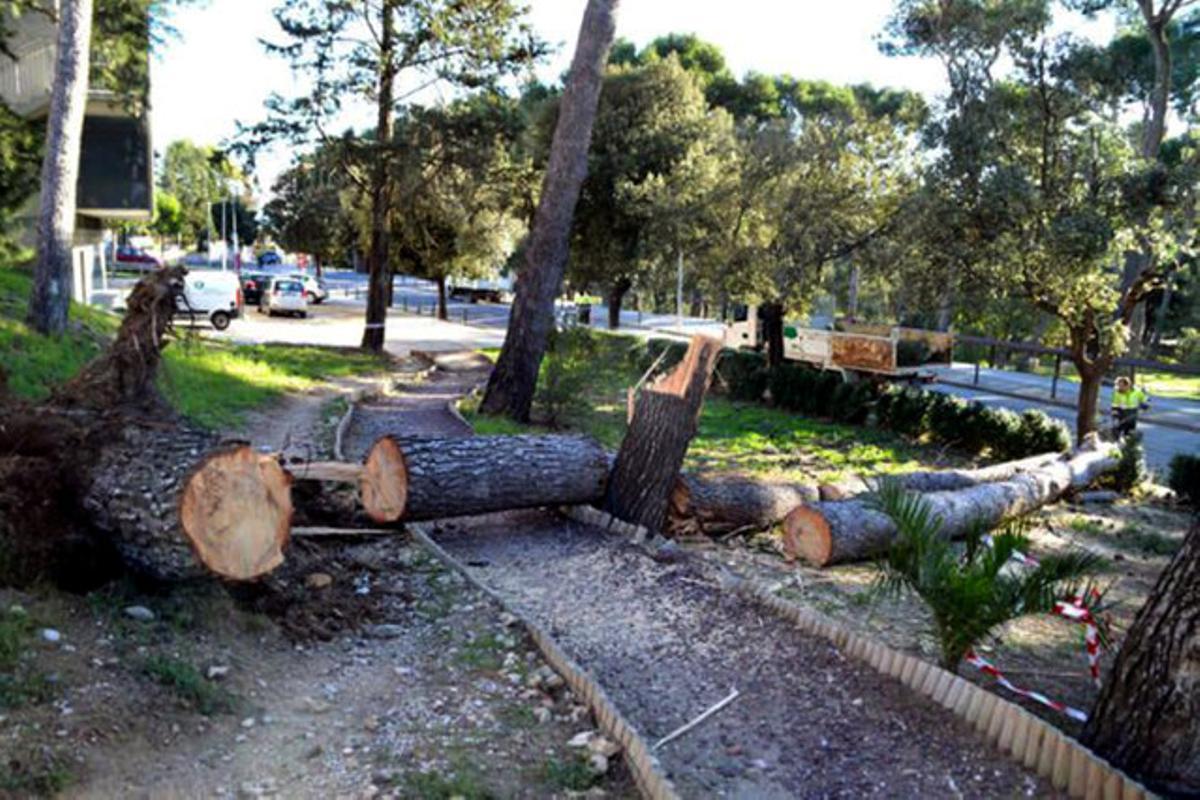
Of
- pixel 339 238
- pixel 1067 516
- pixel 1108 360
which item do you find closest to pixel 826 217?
pixel 1108 360

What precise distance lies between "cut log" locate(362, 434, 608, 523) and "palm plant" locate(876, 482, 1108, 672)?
3143 millimetres

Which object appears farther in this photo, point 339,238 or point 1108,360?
point 339,238

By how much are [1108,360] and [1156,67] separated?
6.28 m

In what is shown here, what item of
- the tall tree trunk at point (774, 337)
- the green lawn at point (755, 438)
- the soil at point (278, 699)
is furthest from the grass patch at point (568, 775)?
the tall tree trunk at point (774, 337)

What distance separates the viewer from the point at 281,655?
15.3 ft

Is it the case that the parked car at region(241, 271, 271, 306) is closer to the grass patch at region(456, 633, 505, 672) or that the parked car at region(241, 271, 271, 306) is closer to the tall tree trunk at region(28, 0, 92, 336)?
the tall tree trunk at region(28, 0, 92, 336)

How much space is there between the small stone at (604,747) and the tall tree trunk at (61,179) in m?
10.1

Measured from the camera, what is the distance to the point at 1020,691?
4723 mm

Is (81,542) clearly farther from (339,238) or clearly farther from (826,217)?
(339,238)

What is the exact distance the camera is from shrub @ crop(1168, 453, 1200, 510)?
11781 millimetres

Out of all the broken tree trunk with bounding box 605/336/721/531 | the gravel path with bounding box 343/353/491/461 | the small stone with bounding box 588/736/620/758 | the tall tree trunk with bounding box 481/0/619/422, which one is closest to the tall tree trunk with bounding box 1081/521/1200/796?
the small stone with bounding box 588/736/620/758

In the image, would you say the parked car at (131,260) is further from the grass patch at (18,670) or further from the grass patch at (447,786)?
the grass patch at (447,786)

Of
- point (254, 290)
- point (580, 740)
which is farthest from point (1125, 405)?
point (254, 290)

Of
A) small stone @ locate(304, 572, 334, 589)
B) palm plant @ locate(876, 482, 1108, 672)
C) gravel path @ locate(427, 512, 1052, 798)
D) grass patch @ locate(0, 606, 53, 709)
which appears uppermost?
palm plant @ locate(876, 482, 1108, 672)
